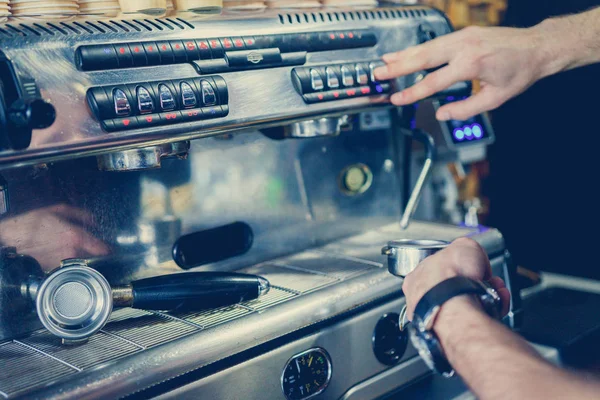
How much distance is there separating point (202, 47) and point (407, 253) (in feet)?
1.58

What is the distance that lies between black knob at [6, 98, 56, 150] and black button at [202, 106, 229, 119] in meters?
0.24

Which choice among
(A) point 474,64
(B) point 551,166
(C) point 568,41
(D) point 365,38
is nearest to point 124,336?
(D) point 365,38

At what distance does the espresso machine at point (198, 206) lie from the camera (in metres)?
0.94

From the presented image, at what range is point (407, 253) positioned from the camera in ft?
3.76

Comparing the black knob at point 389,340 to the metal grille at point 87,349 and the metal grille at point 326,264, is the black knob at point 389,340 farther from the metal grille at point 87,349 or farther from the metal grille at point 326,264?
the metal grille at point 87,349

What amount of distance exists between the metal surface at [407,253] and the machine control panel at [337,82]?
289mm

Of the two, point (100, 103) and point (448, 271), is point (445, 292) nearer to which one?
point (448, 271)

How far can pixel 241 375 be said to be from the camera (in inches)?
40.4

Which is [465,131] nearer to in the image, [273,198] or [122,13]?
[273,198]

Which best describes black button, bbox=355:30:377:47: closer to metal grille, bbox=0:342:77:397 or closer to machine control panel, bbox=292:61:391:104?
machine control panel, bbox=292:61:391:104

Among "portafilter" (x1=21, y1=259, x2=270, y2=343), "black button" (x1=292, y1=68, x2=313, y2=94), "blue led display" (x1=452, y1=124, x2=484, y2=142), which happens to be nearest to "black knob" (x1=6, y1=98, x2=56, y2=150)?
"portafilter" (x1=21, y1=259, x2=270, y2=343)

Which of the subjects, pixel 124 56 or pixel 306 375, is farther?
pixel 306 375

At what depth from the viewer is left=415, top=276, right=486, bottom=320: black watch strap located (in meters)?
0.98

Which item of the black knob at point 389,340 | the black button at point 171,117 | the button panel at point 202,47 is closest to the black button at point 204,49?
the button panel at point 202,47
